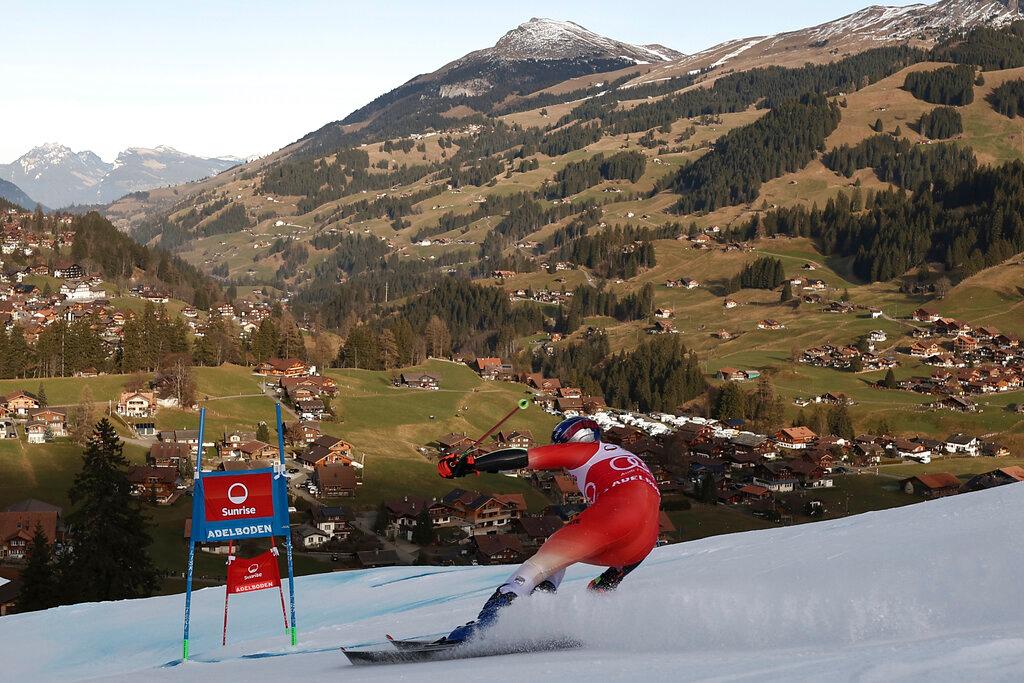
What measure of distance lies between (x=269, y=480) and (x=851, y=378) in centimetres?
15593

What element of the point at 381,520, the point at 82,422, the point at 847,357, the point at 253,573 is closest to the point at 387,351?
the point at 82,422

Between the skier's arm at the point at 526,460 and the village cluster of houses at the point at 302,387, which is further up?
the skier's arm at the point at 526,460

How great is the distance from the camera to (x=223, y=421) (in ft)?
356

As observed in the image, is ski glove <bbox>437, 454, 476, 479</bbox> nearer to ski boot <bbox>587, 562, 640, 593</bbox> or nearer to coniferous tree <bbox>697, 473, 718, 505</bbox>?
ski boot <bbox>587, 562, 640, 593</bbox>

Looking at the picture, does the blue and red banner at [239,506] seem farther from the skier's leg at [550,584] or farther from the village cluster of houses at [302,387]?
the village cluster of houses at [302,387]

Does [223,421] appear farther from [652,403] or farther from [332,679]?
[332,679]

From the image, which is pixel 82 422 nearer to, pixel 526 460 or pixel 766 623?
pixel 526 460

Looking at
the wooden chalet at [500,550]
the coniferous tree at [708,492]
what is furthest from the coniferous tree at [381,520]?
the coniferous tree at [708,492]

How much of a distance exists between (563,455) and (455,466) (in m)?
1.29

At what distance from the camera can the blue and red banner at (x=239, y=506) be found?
12883 mm

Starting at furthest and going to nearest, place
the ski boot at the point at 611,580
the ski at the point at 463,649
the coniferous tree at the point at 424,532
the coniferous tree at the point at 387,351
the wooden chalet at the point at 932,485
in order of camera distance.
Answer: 1. the coniferous tree at the point at 387,351
2. the wooden chalet at the point at 932,485
3. the coniferous tree at the point at 424,532
4. the ski boot at the point at 611,580
5. the ski at the point at 463,649

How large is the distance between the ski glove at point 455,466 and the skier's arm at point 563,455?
0.73m

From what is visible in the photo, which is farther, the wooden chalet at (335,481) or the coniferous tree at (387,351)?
the coniferous tree at (387,351)

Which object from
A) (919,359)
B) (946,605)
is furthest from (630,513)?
(919,359)
